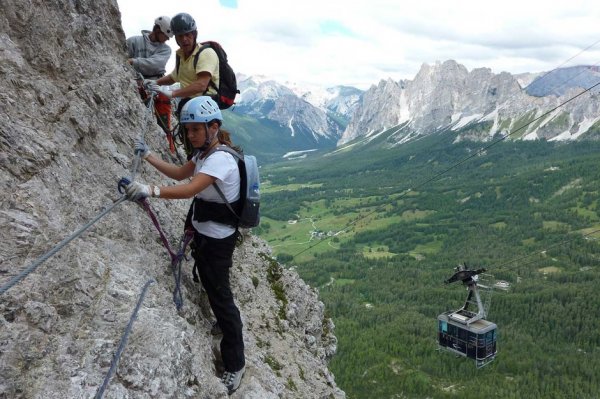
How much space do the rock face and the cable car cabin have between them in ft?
53.1

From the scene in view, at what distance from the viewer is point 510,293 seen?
155875mm

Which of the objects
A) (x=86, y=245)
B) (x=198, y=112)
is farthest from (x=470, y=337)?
(x=86, y=245)

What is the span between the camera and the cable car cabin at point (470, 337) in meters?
26.3

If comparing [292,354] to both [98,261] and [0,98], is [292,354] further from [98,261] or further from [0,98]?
[0,98]

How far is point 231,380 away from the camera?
8.64 meters

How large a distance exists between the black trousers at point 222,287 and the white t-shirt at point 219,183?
0.51 ft

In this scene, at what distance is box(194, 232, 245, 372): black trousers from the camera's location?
8.32 m

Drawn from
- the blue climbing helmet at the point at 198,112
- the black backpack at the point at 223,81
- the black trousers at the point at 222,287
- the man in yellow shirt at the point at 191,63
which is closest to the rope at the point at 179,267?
the black trousers at the point at 222,287

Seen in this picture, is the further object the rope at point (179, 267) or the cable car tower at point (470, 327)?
the cable car tower at point (470, 327)

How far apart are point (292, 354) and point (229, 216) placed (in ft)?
20.1

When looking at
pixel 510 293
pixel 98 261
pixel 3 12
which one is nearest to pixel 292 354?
pixel 98 261

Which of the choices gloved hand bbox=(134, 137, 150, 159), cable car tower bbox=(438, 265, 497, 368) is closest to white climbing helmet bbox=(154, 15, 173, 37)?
gloved hand bbox=(134, 137, 150, 159)

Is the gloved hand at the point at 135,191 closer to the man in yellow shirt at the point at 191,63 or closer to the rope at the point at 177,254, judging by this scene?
the rope at the point at 177,254

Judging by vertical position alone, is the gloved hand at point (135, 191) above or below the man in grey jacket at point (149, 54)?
below
